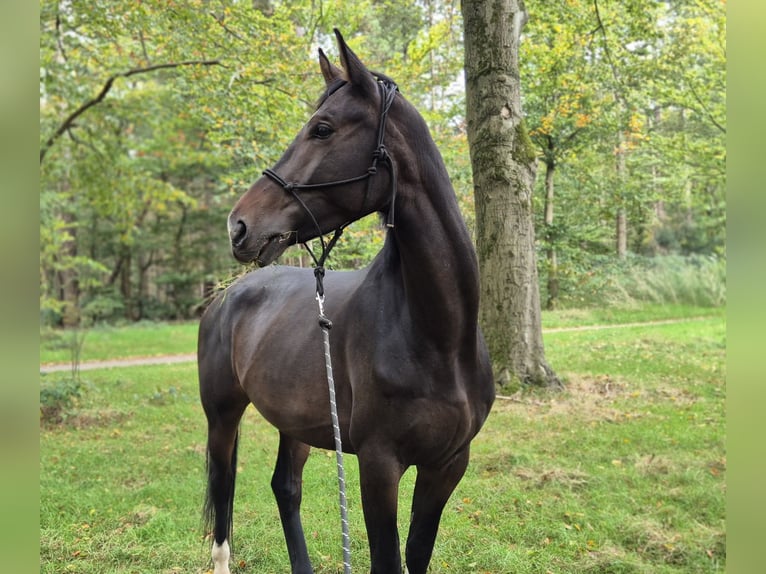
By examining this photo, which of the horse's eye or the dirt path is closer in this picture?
the horse's eye

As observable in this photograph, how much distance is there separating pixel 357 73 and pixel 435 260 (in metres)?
0.73

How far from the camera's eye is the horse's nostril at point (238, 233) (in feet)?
5.69

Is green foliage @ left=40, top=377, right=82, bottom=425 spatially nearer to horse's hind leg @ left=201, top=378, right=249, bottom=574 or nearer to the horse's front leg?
horse's hind leg @ left=201, top=378, right=249, bottom=574

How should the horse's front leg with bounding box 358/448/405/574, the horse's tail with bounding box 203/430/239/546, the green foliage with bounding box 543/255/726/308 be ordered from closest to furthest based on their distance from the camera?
the horse's front leg with bounding box 358/448/405/574, the horse's tail with bounding box 203/430/239/546, the green foliage with bounding box 543/255/726/308

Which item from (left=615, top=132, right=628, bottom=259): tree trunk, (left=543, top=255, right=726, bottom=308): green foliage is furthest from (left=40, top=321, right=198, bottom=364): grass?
(left=615, top=132, right=628, bottom=259): tree trunk

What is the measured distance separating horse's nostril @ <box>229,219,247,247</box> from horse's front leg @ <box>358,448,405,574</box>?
926mm

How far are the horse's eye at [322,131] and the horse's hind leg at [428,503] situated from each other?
4.66 ft

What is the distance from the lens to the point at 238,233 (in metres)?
1.74

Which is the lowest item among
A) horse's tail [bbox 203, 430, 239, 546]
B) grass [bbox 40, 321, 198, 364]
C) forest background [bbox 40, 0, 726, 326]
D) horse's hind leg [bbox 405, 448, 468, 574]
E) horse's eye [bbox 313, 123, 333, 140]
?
grass [bbox 40, 321, 198, 364]

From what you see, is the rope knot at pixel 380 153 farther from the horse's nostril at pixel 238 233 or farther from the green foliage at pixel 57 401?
the green foliage at pixel 57 401

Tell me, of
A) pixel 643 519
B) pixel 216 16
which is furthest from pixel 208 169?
pixel 643 519

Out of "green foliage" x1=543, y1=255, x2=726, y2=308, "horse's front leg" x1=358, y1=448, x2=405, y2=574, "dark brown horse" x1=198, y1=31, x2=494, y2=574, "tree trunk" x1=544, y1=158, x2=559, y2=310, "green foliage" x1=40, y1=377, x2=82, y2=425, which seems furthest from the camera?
"green foliage" x1=543, y1=255, x2=726, y2=308

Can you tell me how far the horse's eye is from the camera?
186 centimetres

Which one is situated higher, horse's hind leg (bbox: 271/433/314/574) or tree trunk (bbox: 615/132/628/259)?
tree trunk (bbox: 615/132/628/259)
